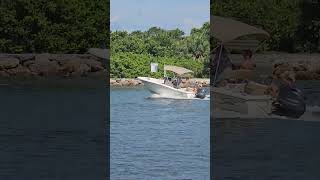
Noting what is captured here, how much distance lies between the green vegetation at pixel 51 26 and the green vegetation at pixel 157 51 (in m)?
3.07

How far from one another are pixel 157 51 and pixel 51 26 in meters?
5.28

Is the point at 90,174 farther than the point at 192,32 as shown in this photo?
No

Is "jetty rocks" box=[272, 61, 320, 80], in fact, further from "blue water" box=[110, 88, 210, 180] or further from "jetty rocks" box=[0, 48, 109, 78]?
"jetty rocks" box=[0, 48, 109, 78]

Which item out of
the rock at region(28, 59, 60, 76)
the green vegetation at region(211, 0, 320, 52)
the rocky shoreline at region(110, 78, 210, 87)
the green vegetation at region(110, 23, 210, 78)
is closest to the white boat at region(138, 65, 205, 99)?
the rocky shoreline at region(110, 78, 210, 87)

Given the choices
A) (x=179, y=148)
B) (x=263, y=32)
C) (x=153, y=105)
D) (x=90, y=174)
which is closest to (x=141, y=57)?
(x=153, y=105)

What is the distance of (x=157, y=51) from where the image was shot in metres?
18.6

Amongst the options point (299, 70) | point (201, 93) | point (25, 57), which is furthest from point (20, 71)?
point (299, 70)

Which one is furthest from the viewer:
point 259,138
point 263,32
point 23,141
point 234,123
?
point 263,32

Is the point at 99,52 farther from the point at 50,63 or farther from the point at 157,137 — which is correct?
the point at 157,137

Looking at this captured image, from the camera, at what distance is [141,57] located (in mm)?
17797

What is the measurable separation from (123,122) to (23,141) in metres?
4.90

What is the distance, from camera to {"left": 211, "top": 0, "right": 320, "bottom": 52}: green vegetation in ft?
42.6

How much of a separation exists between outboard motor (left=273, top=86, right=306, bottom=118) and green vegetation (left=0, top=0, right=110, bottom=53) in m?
3.71

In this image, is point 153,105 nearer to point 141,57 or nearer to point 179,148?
point 141,57
